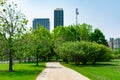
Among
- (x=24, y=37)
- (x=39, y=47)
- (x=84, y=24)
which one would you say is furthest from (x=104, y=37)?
(x=24, y=37)

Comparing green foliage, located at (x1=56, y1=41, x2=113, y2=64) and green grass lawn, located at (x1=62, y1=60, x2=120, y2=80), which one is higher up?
green foliage, located at (x1=56, y1=41, x2=113, y2=64)

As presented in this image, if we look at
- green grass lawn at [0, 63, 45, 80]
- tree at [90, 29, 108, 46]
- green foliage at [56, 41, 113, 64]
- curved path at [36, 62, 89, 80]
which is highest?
tree at [90, 29, 108, 46]

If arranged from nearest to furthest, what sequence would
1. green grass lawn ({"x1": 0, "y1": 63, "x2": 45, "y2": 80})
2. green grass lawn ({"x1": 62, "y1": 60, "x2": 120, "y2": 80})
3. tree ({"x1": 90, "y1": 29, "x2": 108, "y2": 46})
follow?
green grass lawn ({"x1": 0, "y1": 63, "x2": 45, "y2": 80}) → green grass lawn ({"x1": 62, "y1": 60, "x2": 120, "y2": 80}) → tree ({"x1": 90, "y1": 29, "x2": 108, "y2": 46})

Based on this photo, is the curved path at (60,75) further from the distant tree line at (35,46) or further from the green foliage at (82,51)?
the green foliage at (82,51)

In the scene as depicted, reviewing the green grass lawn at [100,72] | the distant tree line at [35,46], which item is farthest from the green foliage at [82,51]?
the green grass lawn at [100,72]

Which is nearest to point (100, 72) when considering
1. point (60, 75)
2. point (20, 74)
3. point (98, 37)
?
point (60, 75)

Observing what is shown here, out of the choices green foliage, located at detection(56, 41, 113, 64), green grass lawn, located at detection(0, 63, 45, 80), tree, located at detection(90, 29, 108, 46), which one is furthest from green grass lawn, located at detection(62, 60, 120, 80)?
tree, located at detection(90, 29, 108, 46)

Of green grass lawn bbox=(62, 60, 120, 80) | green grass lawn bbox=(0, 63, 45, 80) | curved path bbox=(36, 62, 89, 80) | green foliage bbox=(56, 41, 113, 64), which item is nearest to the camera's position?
curved path bbox=(36, 62, 89, 80)

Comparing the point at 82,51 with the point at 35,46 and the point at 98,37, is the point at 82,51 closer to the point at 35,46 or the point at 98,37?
the point at 35,46

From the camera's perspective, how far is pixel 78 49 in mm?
53469

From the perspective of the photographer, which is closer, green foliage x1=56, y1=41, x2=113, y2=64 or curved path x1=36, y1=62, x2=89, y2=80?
curved path x1=36, y1=62, x2=89, y2=80

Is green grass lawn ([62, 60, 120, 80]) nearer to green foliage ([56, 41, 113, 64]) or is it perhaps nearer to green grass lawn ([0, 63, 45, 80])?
green grass lawn ([0, 63, 45, 80])

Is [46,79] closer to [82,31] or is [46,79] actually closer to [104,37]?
[82,31]

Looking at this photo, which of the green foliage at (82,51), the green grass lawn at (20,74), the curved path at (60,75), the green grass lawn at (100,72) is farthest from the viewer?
the green foliage at (82,51)
